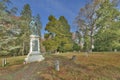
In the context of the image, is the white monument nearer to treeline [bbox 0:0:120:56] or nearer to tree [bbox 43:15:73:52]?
treeline [bbox 0:0:120:56]

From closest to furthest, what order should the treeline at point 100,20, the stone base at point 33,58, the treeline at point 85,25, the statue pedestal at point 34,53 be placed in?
the treeline at point 85,25 → the stone base at point 33,58 → the statue pedestal at point 34,53 → the treeline at point 100,20

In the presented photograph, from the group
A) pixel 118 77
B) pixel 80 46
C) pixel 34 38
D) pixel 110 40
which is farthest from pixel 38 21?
pixel 118 77

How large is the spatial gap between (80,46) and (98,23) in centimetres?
2578

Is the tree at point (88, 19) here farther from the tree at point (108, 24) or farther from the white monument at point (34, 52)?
the white monument at point (34, 52)

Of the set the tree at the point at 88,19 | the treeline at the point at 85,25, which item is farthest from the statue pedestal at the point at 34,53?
the tree at the point at 88,19

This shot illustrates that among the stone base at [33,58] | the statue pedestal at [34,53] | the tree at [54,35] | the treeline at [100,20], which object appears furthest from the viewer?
the tree at [54,35]

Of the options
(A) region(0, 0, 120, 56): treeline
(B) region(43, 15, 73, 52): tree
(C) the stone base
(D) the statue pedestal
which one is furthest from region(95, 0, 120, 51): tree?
(C) the stone base

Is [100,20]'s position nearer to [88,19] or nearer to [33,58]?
[88,19]

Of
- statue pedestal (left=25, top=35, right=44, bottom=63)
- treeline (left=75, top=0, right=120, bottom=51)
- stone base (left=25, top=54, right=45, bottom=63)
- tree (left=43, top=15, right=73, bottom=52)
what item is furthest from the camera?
tree (left=43, top=15, right=73, bottom=52)

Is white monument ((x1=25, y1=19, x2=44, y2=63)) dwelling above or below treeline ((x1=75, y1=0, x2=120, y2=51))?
below

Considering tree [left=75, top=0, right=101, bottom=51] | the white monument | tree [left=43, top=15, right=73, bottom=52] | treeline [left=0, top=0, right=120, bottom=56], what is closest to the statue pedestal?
the white monument

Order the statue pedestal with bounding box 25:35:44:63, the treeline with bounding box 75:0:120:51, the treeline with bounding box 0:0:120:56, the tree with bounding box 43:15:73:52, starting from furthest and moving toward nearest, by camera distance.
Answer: the tree with bounding box 43:15:73:52 < the treeline with bounding box 75:0:120:51 < the statue pedestal with bounding box 25:35:44:63 < the treeline with bounding box 0:0:120:56

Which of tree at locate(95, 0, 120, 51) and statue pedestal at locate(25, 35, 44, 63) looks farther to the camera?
tree at locate(95, 0, 120, 51)

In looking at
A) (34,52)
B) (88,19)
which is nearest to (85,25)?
(88,19)
